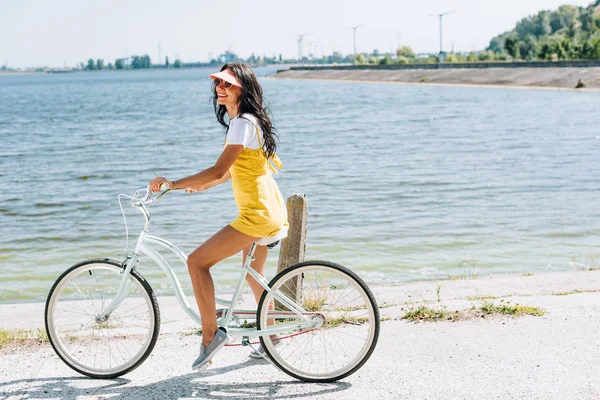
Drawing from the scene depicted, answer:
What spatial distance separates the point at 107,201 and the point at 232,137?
15.8 metres

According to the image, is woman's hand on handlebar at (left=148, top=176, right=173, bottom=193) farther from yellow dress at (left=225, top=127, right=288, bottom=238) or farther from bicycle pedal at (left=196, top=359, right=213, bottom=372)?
bicycle pedal at (left=196, top=359, right=213, bottom=372)

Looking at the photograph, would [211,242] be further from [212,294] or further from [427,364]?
[427,364]

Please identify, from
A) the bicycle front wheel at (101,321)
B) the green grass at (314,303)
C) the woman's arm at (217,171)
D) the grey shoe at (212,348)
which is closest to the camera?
the woman's arm at (217,171)

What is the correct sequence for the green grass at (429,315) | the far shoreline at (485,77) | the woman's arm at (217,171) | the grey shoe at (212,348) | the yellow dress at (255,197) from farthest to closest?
the far shoreline at (485,77)
the green grass at (429,315)
the grey shoe at (212,348)
the yellow dress at (255,197)
the woman's arm at (217,171)

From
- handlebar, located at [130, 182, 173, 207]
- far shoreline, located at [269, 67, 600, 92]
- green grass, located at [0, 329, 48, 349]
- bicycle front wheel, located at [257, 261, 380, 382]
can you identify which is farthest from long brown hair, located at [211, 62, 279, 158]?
far shoreline, located at [269, 67, 600, 92]

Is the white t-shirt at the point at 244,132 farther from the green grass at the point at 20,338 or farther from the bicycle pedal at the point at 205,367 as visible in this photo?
the green grass at the point at 20,338

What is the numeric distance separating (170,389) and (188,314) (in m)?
→ 0.51

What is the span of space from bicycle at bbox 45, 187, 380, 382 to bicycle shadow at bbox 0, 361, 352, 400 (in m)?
0.08

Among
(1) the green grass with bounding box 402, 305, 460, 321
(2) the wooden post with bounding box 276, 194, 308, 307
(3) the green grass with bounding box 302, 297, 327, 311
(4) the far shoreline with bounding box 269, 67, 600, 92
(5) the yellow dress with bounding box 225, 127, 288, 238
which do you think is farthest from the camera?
(4) the far shoreline with bounding box 269, 67, 600, 92

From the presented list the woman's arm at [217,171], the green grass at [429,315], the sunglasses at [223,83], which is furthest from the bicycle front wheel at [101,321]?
the green grass at [429,315]

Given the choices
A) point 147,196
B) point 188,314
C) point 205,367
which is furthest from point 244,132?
point 205,367

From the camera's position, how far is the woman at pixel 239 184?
469 cm

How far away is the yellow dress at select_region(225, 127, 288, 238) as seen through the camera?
474 centimetres

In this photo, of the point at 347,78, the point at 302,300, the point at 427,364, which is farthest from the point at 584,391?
the point at 347,78
